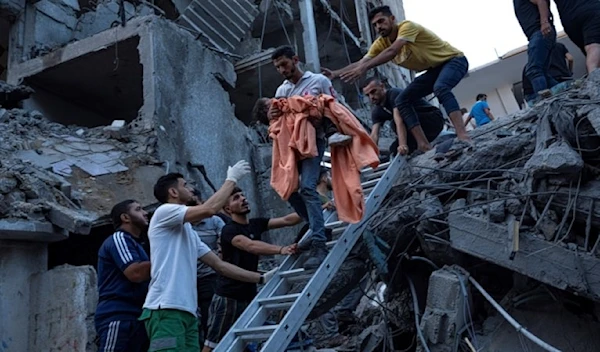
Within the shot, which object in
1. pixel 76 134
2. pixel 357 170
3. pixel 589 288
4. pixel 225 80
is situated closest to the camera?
pixel 589 288

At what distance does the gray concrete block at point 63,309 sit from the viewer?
4984 millimetres

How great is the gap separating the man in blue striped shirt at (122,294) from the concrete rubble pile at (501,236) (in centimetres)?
199

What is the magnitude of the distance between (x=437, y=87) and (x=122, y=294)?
3316 millimetres

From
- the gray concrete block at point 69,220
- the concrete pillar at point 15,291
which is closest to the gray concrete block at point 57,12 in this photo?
the gray concrete block at point 69,220

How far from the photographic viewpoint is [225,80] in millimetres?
10102

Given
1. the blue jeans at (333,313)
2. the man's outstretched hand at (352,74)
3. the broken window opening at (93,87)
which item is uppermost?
the broken window opening at (93,87)

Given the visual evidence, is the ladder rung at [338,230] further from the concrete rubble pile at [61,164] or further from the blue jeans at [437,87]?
the concrete rubble pile at [61,164]

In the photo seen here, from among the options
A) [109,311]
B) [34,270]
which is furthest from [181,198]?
[34,270]

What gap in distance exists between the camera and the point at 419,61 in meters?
5.45

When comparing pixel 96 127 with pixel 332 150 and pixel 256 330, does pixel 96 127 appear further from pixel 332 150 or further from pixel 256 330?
pixel 256 330

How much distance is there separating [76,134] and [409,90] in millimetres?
5163

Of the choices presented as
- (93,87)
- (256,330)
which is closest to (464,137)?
(256,330)

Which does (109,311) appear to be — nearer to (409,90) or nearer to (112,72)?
(409,90)

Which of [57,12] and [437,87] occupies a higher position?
[57,12]
